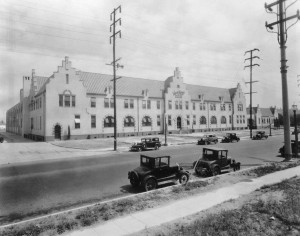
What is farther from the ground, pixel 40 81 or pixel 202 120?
pixel 40 81

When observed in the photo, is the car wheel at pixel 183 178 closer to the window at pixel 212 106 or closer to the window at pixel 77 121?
the window at pixel 77 121

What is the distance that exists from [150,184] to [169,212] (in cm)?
309

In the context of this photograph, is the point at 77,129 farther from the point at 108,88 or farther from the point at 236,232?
the point at 236,232

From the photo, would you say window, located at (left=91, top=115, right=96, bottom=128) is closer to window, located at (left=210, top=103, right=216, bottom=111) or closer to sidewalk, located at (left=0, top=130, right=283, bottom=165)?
sidewalk, located at (left=0, top=130, right=283, bottom=165)

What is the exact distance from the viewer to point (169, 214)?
7.43 m

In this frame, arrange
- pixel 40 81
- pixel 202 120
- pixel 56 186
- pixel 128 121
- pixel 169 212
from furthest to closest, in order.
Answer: pixel 202 120
pixel 128 121
pixel 40 81
pixel 56 186
pixel 169 212

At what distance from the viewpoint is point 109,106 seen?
4341cm

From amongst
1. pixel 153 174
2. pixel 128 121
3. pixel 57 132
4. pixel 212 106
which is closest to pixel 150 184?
pixel 153 174

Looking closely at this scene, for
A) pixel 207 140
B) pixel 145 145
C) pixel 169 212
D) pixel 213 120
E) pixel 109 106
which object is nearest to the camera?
pixel 169 212

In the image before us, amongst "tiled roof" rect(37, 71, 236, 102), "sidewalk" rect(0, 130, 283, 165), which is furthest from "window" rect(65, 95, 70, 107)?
"sidewalk" rect(0, 130, 283, 165)

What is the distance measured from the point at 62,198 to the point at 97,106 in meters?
33.3

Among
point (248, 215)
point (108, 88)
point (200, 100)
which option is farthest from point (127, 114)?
point (248, 215)

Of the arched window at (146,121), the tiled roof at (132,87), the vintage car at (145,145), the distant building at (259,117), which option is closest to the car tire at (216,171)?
the vintage car at (145,145)

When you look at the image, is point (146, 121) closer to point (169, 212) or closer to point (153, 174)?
point (153, 174)
